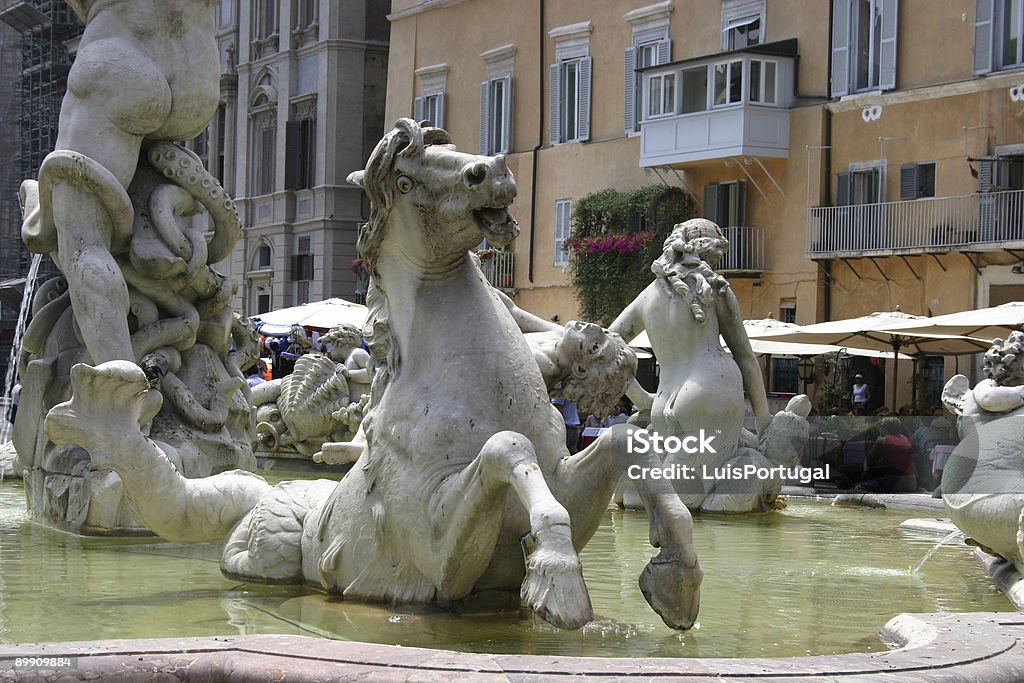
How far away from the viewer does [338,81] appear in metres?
47.2

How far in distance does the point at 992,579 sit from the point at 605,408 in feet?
5.97

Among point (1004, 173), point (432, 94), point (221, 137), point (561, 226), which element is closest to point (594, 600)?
point (1004, 173)

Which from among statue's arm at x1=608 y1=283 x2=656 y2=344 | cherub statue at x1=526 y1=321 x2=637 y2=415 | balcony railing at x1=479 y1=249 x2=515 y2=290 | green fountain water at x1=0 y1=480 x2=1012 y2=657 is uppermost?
balcony railing at x1=479 y1=249 x2=515 y2=290

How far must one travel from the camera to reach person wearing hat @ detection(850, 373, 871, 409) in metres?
25.8

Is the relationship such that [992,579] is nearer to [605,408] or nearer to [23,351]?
[605,408]

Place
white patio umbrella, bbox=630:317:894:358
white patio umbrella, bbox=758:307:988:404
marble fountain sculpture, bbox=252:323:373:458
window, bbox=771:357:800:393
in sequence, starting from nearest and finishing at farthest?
marble fountain sculpture, bbox=252:323:373:458 < white patio umbrella, bbox=758:307:988:404 < white patio umbrella, bbox=630:317:894:358 < window, bbox=771:357:800:393

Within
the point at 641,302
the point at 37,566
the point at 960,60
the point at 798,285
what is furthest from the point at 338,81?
the point at 37,566

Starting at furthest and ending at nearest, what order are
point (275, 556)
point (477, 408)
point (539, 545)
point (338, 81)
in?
point (338, 81), point (275, 556), point (477, 408), point (539, 545)

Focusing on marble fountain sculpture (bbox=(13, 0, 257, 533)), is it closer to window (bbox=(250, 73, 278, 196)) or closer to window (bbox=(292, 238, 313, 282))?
window (bbox=(292, 238, 313, 282))

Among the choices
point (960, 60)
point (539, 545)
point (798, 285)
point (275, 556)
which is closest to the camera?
point (539, 545)

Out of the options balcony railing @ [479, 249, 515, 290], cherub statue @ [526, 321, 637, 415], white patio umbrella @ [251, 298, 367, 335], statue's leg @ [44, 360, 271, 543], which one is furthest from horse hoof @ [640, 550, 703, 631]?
balcony railing @ [479, 249, 515, 290]

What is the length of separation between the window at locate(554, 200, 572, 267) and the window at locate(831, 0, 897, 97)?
29.7 feet

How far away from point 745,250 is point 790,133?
272 centimetres

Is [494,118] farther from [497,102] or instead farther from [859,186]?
[859,186]
